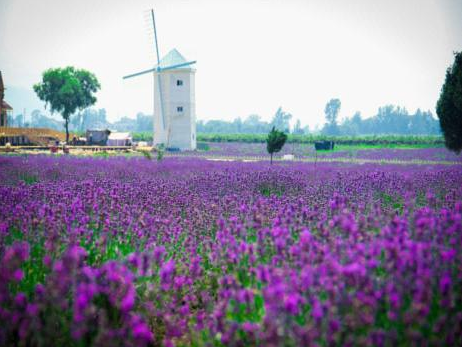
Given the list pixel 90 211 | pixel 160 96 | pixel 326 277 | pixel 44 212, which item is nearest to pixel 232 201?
pixel 90 211

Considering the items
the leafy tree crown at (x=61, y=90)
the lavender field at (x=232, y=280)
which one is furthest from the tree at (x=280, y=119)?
the lavender field at (x=232, y=280)

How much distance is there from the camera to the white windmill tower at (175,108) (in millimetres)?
36094

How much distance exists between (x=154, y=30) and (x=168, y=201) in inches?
1555

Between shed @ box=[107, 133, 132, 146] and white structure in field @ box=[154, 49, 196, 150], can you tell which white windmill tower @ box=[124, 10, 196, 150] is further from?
shed @ box=[107, 133, 132, 146]

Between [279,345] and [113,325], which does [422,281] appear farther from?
[113,325]

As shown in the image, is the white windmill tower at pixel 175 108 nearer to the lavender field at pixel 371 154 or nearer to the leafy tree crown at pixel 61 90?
the lavender field at pixel 371 154

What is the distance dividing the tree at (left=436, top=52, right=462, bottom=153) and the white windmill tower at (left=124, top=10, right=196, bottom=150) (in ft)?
75.3

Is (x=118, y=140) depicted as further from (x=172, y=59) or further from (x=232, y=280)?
(x=232, y=280)

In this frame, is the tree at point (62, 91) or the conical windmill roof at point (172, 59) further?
the tree at point (62, 91)

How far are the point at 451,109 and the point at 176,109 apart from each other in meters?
24.2

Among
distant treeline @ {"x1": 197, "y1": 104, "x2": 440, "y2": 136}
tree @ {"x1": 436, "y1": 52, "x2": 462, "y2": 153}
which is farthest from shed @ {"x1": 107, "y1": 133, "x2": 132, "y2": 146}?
distant treeline @ {"x1": 197, "y1": 104, "x2": 440, "y2": 136}

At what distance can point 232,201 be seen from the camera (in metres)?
6.23

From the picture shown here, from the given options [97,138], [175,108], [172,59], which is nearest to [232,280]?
[175,108]

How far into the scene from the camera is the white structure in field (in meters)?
36.1
